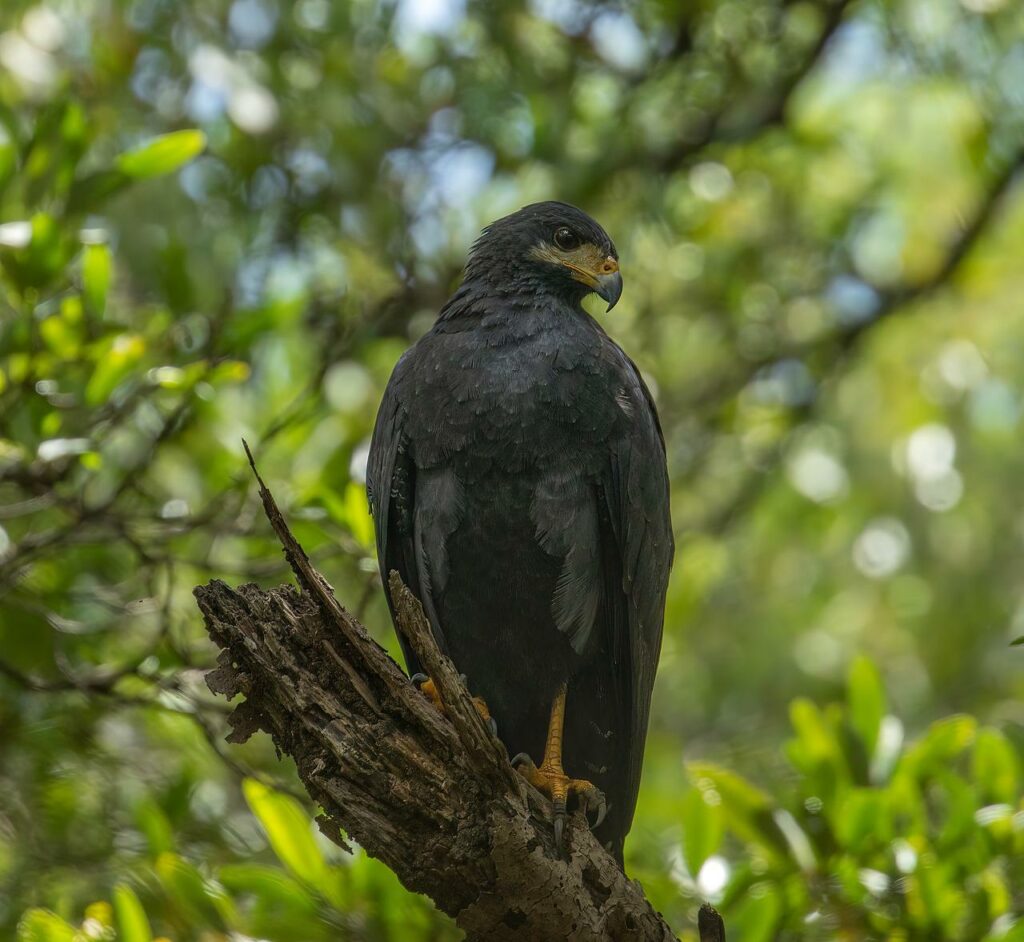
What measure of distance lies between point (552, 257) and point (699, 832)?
238cm

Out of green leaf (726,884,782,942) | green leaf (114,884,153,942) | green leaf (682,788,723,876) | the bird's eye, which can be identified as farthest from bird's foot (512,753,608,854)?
the bird's eye

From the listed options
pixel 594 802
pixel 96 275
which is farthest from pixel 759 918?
pixel 96 275

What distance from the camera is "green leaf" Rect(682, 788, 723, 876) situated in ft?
17.3

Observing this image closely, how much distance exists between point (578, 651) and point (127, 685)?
2.50 meters

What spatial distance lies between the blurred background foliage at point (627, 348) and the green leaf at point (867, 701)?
1 centimetres

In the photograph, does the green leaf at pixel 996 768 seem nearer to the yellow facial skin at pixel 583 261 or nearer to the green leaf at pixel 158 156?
the yellow facial skin at pixel 583 261

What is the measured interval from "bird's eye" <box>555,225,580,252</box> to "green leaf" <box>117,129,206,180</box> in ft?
5.34

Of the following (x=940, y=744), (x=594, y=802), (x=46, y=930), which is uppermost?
(x=940, y=744)

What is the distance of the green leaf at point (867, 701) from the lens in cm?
553

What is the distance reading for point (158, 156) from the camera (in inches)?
220

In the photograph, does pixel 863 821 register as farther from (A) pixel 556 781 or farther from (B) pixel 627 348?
(B) pixel 627 348

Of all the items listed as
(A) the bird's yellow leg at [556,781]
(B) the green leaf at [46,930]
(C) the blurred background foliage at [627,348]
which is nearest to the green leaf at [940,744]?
(C) the blurred background foliage at [627,348]

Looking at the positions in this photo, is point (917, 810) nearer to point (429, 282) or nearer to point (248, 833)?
point (248, 833)

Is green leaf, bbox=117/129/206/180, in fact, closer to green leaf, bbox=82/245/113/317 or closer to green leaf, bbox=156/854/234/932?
green leaf, bbox=82/245/113/317
